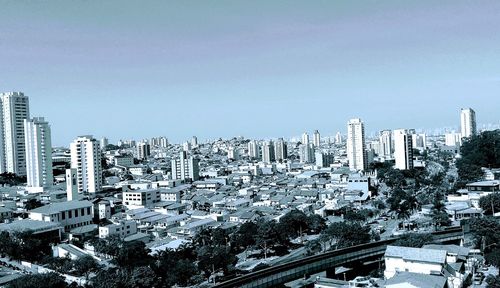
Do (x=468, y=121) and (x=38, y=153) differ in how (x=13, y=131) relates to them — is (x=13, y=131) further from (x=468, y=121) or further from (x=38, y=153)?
(x=468, y=121)

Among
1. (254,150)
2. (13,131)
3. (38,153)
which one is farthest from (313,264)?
(254,150)

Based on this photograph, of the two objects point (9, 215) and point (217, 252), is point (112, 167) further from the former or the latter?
point (217, 252)

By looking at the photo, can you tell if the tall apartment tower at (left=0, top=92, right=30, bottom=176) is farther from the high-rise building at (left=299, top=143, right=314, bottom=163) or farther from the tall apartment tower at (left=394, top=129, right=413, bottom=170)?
the tall apartment tower at (left=394, top=129, right=413, bottom=170)

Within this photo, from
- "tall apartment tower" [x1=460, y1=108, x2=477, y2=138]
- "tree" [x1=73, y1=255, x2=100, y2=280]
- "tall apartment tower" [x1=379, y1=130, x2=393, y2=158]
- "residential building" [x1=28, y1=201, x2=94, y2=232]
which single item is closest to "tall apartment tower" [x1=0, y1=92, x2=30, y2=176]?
"residential building" [x1=28, y1=201, x2=94, y2=232]

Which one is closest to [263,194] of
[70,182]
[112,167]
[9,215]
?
[70,182]

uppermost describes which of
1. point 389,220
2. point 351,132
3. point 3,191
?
point 351,132

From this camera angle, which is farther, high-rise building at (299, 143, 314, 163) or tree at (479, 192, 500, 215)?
high-rise building at (299, 143, 314, 163)
